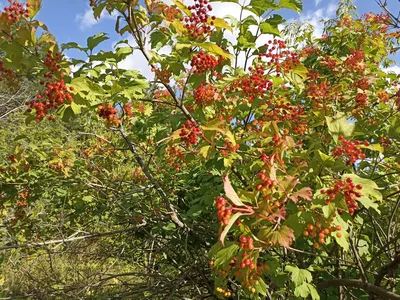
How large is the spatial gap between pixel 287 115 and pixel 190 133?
940mm

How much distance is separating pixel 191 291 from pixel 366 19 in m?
3.81

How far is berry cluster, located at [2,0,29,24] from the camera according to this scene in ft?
7.32

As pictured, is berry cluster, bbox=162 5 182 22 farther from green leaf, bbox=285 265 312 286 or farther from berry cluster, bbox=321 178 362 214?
green leaf, bbox=285 265 312 286

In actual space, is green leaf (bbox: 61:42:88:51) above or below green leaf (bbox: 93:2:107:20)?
below

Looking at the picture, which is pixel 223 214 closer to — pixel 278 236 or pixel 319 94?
pixel 278 236

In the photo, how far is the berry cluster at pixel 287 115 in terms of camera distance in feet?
8.61

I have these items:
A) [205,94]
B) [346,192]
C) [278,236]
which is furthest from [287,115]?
[278,236]

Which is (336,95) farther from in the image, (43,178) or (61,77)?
(43,178)

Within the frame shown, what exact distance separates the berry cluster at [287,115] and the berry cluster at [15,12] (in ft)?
6.05

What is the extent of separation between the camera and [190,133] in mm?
2096

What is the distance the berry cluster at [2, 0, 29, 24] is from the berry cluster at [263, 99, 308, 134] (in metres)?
1.84

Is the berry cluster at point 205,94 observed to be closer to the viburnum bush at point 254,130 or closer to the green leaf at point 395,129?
the viburnum bush at point 254,130

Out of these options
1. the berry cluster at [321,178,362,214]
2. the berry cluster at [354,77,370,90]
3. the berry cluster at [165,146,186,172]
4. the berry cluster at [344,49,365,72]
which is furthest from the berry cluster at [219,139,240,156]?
the berry cluster at [344,49,365,72]

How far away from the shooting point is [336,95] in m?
2.96
